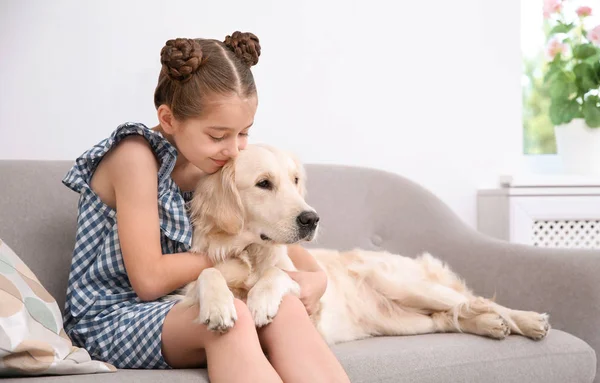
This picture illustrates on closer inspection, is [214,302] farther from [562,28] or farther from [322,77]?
[562,28]

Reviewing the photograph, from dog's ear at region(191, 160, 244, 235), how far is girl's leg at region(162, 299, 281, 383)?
26 centimetres

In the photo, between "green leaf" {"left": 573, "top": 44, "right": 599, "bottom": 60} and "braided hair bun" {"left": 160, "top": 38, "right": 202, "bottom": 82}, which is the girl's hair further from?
"green leaf" {"left": 573, "top": 44, "right": 599, "bottom": 60}

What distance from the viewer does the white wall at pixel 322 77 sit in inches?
96.1

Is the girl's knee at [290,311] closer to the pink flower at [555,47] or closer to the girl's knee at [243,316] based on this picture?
the girl's knee at [243,316]

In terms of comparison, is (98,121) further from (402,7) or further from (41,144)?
(402,7)

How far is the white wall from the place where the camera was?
2.44 metres

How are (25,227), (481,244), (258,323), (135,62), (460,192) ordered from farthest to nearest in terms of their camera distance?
(460,192) → (135,62) → (481,244) → (25,227) → (258,323)

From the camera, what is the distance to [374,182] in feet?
8.53

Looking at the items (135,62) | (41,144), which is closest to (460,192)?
(135,62)

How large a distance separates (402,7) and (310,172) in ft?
3.20

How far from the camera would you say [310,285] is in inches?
69.0

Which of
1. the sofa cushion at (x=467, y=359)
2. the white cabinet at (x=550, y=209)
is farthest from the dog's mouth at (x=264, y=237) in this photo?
the white cabinet at (x=550, y=209)

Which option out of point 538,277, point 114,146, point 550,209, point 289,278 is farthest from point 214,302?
point 550,209

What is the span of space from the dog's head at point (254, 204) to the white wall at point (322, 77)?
0.93m
